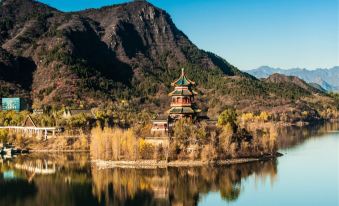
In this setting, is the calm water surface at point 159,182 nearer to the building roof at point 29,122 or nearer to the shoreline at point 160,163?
the shoreline at point 160,163

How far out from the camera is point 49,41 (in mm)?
199750

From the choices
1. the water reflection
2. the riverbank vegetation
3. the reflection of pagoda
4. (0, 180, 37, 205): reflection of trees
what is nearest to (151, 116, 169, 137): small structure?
the reflection of pagoda

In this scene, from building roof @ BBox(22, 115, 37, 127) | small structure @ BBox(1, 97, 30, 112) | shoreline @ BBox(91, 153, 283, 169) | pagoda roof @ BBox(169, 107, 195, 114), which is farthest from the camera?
small structure @ BBox(1, 97, 30, 112)

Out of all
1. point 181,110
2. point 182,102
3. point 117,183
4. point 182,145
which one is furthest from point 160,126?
point 117,183

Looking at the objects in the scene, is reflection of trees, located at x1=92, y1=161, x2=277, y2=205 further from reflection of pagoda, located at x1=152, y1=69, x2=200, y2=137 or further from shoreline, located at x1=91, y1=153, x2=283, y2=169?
reflection of pagoda, located at x1=152, y1=69, x2=200, y2=137

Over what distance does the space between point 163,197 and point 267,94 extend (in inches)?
5468

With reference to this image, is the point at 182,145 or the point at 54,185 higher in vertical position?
the point at 182,145

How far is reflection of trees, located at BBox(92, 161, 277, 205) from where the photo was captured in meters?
50.6

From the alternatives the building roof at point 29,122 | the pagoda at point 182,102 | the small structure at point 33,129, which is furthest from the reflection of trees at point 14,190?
the building roof at point 29,122

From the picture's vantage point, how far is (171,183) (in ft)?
186

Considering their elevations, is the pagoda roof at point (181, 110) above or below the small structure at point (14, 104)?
below

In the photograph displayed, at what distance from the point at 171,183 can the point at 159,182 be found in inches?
54.3

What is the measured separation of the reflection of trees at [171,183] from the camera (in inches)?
1993

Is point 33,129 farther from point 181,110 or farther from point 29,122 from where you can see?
point 181,110
